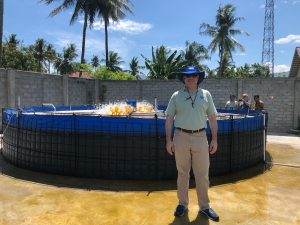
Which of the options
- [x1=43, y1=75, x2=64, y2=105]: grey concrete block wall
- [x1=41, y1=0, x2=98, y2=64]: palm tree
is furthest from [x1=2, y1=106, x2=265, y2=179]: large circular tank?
[x1=41, y1=0, x2=98, y2=64]: palm tree

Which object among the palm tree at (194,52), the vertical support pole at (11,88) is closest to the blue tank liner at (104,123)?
the vertical support pole at (11,88)

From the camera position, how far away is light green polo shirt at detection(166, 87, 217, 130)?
4367mm

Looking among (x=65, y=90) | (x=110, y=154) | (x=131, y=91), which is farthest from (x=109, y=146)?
(x=131, y=91)

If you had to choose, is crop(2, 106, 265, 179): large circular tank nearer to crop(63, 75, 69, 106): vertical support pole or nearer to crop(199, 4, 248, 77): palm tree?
crop(63, 75, 69, 106): vertical support pole

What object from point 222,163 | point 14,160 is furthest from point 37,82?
point 222,163

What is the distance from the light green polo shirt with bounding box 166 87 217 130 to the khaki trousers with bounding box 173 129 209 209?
4.8 inches

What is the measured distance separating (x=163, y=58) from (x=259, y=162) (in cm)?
1751

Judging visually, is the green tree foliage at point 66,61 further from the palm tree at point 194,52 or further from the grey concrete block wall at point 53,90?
the grey concrete block wall at point 53,90

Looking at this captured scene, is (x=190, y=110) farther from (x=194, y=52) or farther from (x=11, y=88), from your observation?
(x=194, y=52)

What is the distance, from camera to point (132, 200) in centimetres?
510

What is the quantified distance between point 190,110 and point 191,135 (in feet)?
1.04

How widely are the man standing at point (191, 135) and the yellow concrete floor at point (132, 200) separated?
0.29m

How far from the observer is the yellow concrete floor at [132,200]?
14.3 feet

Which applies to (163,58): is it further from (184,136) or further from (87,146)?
(184,136)
